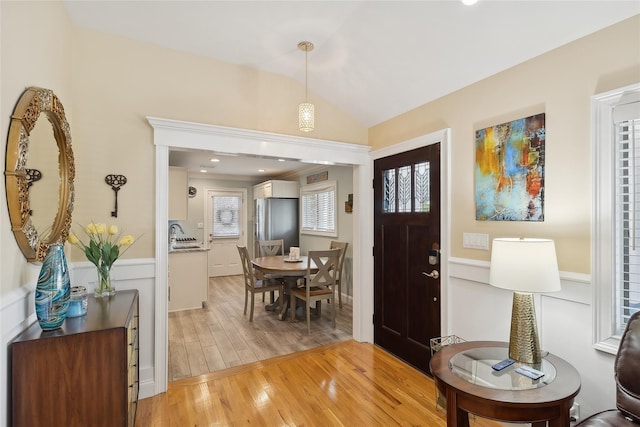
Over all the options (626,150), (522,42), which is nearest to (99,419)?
(626,150)

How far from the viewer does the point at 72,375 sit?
145 centimetres

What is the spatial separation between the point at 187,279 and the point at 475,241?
407cm

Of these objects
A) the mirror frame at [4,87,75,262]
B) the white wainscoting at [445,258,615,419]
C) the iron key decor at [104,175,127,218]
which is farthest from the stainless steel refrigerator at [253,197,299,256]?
the mirror frame at [4,87,75,262]

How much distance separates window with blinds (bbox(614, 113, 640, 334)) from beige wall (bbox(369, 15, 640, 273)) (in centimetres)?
12

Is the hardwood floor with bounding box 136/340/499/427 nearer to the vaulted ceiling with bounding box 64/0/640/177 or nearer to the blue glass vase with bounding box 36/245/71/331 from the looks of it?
the blue glass vase with bounding box 36/245/71/331

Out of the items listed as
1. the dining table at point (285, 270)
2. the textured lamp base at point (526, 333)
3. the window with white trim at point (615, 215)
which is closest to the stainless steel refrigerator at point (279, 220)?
the dining table at point (285, 270)

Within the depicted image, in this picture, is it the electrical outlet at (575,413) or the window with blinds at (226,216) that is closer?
the electrical outlet at (575,413)

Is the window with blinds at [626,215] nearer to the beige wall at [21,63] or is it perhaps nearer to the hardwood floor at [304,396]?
the hardwood floor at [304,396]

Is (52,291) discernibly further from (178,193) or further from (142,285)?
(178,193)

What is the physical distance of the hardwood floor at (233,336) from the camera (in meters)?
3.08

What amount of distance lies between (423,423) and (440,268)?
114 cm

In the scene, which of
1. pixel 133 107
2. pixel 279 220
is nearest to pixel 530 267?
pixel 133 107

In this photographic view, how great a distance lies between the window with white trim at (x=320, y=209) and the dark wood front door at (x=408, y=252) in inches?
79.0

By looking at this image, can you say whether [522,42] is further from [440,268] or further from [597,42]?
[440,268]
